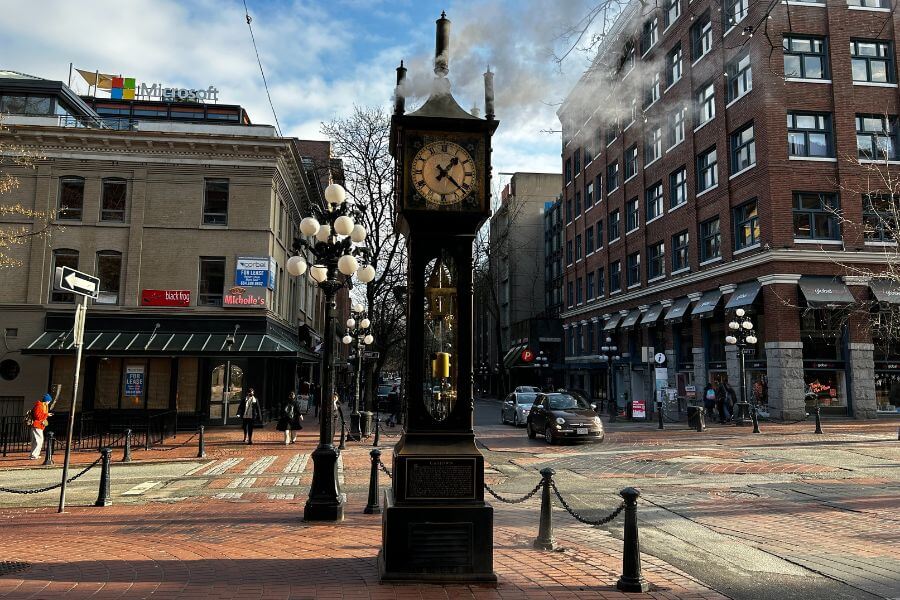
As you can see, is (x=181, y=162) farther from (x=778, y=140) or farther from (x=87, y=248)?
(x=778, y=140)

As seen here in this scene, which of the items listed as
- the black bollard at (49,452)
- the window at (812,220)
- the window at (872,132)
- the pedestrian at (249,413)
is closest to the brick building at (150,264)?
the pedestrian at (249,413)

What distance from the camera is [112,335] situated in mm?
23547

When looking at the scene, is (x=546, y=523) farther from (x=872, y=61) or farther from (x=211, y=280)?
(x=872, y=61)

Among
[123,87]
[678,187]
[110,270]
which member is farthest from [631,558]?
[123,87]

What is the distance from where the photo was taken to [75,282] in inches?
370

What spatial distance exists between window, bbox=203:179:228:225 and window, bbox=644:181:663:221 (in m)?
23.8

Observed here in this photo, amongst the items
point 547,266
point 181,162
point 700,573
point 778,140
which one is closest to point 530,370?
point 547,266

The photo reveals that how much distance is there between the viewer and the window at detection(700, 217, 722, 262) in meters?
29.9

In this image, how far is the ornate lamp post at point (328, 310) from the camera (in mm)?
8695

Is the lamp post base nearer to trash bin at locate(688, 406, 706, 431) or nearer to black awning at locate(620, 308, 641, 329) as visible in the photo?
trash bin at locate(688, 406, 706, 431)

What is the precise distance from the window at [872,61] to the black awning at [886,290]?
28.3ft

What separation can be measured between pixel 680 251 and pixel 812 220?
8579 mm

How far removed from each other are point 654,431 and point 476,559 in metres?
19.3

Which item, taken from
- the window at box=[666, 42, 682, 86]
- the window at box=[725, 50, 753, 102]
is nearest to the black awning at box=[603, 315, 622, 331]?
the window at box=[666, 42, 682, 86]
